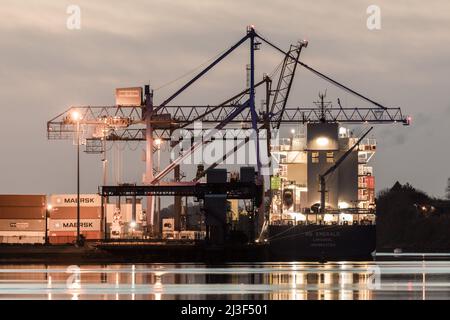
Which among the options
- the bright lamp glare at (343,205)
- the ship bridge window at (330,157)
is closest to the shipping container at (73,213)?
the bright lamp glare at (343,205)

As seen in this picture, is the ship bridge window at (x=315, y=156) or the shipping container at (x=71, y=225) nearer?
the shipping container at (x=71, y=225)

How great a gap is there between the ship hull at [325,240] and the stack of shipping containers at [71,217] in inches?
640

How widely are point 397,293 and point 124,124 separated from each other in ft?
225

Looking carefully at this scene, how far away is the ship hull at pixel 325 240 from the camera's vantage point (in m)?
115

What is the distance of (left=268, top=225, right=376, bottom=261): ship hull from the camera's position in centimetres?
11469

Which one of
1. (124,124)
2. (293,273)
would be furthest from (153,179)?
(293,273)

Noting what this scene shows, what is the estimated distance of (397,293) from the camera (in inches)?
2083

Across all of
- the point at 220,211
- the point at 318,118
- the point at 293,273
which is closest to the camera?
the point at 293,273

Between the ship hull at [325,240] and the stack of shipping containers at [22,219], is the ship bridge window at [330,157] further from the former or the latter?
the stack of shipping containers at [22,219]

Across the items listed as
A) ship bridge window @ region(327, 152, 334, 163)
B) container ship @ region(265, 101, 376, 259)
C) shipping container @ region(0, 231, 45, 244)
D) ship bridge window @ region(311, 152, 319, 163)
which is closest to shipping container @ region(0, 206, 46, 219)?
shipping container @ region(0, 231, 45, 244)

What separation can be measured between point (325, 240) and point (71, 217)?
77.8 ft

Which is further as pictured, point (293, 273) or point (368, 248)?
point (368, 248)

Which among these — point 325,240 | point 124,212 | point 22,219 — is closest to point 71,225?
point 22,219
